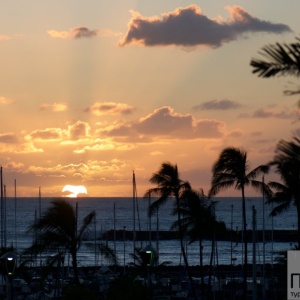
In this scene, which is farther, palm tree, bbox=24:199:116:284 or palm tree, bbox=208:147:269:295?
palm tree, bbox=208:147:269:295

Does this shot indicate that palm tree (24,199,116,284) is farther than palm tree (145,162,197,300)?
No

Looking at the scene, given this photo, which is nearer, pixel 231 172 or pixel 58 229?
pixel 58 229

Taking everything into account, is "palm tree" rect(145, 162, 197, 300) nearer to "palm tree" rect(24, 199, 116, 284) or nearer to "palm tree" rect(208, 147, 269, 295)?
"palm tree" rect(208, 147, 269, 295)

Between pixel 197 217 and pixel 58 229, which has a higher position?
pixel 197 217

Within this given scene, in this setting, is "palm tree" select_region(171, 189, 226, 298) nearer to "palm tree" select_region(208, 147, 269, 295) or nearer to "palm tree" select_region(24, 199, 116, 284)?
"palm tree" select_region(208, 147, 269, 295)

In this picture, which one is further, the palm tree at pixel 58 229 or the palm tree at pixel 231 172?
the palm tree at pixel 231 172

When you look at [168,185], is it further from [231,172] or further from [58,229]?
[58,229]

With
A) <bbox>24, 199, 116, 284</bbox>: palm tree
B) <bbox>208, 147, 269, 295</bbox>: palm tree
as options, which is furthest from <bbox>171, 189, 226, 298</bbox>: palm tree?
<bbox>24, 199, 116, 284</bbox>: palm tree

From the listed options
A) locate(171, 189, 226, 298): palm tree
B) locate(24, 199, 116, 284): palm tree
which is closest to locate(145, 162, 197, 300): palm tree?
locate(171, 189, 226, 298): palm tree

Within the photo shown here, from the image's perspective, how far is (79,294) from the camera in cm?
3231

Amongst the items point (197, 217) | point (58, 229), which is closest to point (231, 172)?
point (197, 217)

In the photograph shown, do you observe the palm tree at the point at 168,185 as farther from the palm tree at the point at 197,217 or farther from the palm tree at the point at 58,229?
the palm tree at the point at 58,229

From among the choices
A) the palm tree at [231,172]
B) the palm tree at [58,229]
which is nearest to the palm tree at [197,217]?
the palm tree at [231,172]

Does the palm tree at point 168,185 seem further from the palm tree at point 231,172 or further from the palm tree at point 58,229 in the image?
the palm tree at point 58,229
